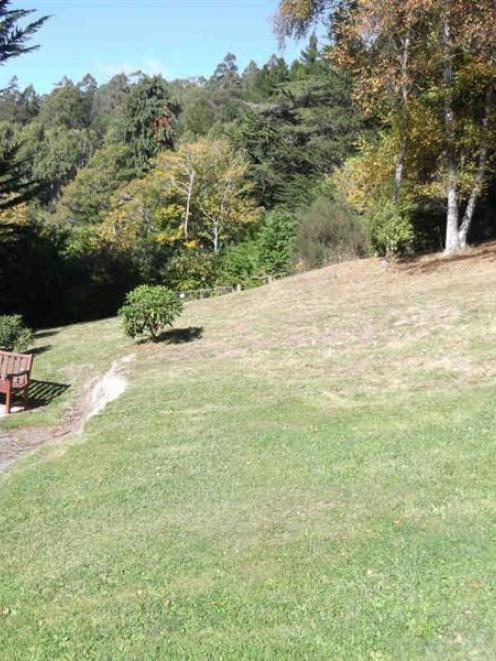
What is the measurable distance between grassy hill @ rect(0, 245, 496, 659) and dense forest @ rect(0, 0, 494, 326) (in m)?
6.71

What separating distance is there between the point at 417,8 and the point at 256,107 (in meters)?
27.6

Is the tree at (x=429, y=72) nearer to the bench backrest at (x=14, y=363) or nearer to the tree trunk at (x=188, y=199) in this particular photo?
the bench backrest at (x=14, y=363)

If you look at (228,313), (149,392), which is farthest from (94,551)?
(228,313)

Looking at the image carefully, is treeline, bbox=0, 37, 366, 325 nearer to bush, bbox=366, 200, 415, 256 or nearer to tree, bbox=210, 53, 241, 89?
bush, bbox=366, 200, 415, 256

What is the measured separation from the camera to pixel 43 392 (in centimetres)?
1256

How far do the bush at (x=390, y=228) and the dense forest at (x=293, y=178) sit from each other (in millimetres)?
42

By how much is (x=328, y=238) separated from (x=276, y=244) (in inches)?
182

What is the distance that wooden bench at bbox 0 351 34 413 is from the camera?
1137cm

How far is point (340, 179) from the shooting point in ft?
96.5

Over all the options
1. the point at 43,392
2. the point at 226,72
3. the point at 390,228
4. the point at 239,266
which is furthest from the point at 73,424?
the point at 226,72

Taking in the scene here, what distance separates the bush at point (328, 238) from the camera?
21.8 meters

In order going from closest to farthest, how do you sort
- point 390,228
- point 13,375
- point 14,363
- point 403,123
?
point 13,375
point 14,363
point 403,123
point 390,228

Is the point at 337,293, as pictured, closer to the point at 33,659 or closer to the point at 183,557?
the point at 183,557

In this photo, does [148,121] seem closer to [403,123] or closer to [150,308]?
[403,123]
